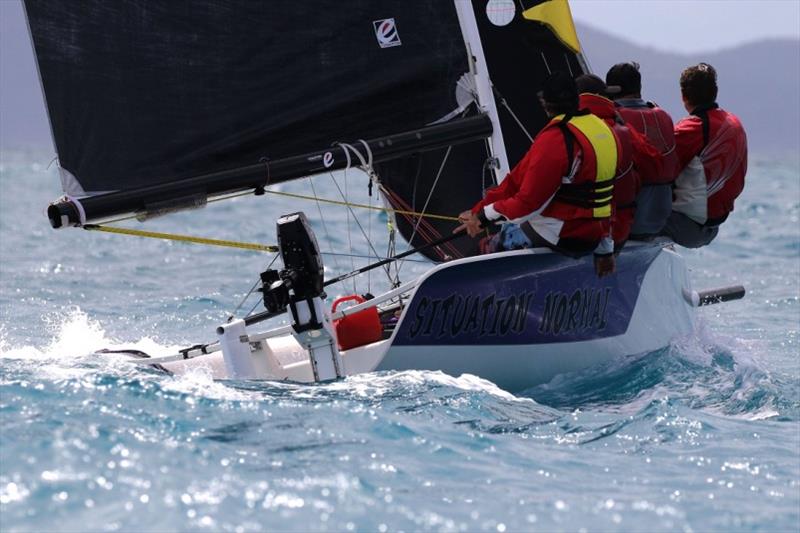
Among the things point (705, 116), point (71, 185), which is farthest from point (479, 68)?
point (71, 185)

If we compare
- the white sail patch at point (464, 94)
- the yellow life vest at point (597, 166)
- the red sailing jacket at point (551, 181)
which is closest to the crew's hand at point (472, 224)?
the red sailing jacket at point (551, 181)

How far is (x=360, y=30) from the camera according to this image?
19.8 ft

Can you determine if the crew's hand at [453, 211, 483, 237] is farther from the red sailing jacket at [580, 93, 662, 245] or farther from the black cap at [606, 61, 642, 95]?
the black cap at [606, 61, 642, 95]

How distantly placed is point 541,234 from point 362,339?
90 cm

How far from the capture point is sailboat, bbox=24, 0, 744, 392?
5.53 m

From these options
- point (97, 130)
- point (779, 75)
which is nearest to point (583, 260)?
point (97, 130)

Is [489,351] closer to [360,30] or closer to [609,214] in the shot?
[609,214]

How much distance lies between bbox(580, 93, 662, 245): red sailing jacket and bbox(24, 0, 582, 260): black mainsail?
676mm

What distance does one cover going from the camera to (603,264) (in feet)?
19.0

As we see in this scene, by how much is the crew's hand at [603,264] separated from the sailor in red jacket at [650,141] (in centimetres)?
33

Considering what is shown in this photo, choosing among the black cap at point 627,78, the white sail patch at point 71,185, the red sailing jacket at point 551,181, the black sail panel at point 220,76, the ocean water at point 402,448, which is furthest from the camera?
the black cap at point 627,78

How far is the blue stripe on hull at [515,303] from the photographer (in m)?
5.49

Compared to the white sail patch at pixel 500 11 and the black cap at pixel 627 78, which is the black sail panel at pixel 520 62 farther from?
the black cap at pixel 627 78

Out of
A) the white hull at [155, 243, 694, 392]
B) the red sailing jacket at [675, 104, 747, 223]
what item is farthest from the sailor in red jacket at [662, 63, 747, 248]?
the white hull at [155, 243, 694, 392]
